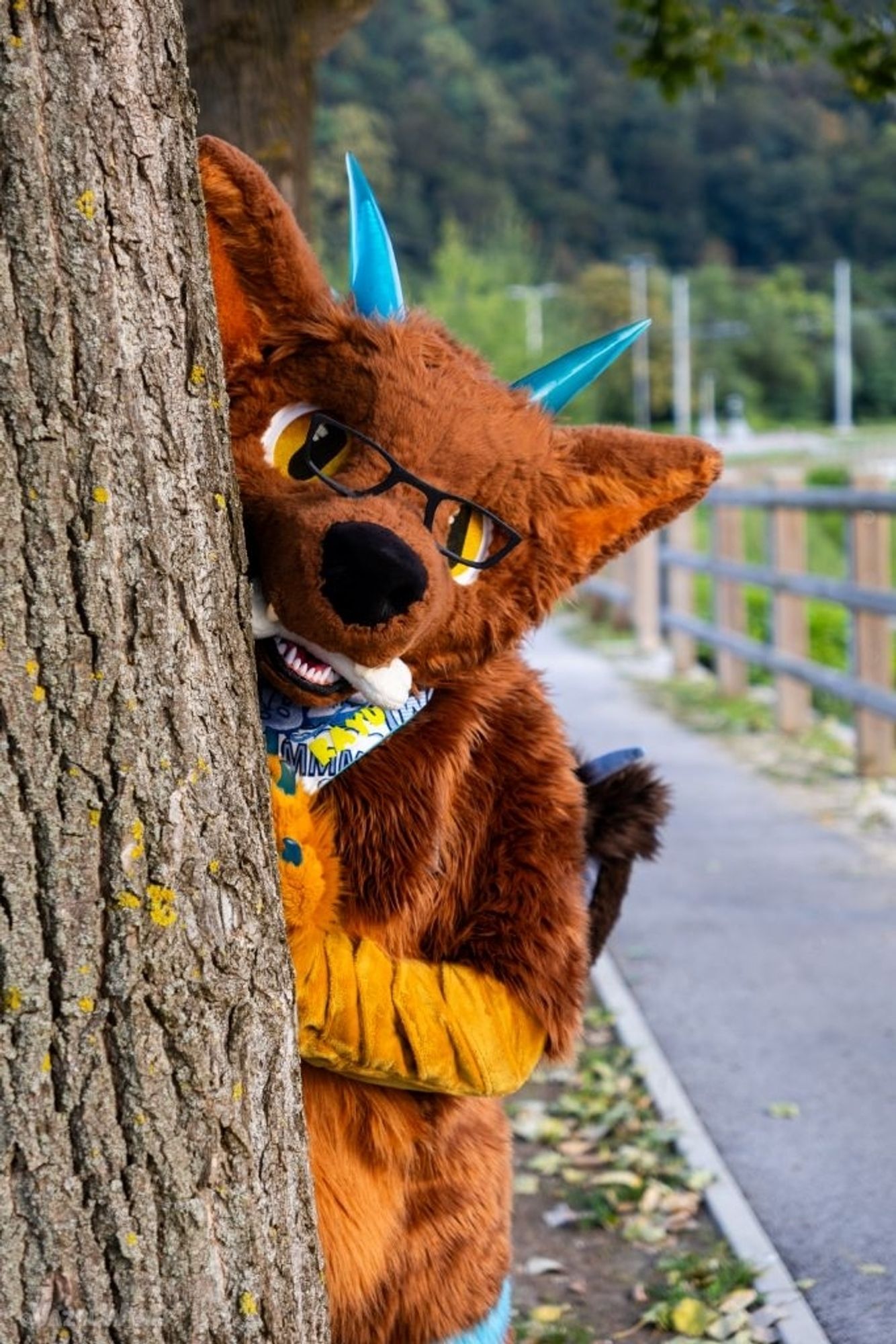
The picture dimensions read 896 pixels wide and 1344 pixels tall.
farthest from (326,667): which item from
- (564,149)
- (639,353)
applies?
(564,149)

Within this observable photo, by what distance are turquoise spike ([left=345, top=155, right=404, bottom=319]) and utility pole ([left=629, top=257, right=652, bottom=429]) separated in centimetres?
5841

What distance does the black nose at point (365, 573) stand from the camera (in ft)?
6.05

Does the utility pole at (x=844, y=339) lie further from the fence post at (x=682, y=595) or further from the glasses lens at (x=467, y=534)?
the glasses lens at (x=467, y=534)

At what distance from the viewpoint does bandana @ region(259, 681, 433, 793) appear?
1.99 meters

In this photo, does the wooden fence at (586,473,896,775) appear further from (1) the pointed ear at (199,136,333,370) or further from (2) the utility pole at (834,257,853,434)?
(2) the utility pole at (834,257,853,434)

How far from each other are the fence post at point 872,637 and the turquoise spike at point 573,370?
581 cm

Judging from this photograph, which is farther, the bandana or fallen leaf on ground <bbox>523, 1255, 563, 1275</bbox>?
fallen leaf on ground <bbox>523, 1255, 563, 1275</bbox>

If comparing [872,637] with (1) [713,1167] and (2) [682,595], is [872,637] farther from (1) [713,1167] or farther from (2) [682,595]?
(2) [682,595]

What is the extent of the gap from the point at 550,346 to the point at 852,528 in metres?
40.0

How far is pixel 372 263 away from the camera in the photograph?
2.14 meters

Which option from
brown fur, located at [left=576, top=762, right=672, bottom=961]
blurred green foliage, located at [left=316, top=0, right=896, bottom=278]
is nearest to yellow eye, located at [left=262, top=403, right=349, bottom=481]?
brown fur, located at [left=576, top=762, right=672, bottom=961]

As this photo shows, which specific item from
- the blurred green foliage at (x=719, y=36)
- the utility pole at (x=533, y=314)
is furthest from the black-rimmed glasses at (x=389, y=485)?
the utility pole at (x=533, y=314)

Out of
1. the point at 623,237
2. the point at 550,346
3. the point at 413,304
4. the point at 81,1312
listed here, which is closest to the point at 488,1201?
the point at 81,1312

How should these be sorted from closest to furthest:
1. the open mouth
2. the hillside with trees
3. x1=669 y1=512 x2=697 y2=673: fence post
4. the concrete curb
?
the open mouth → the concrete curb → x1=669 y1=512 x2=697 y2=673: fence post → the hillside with trees
